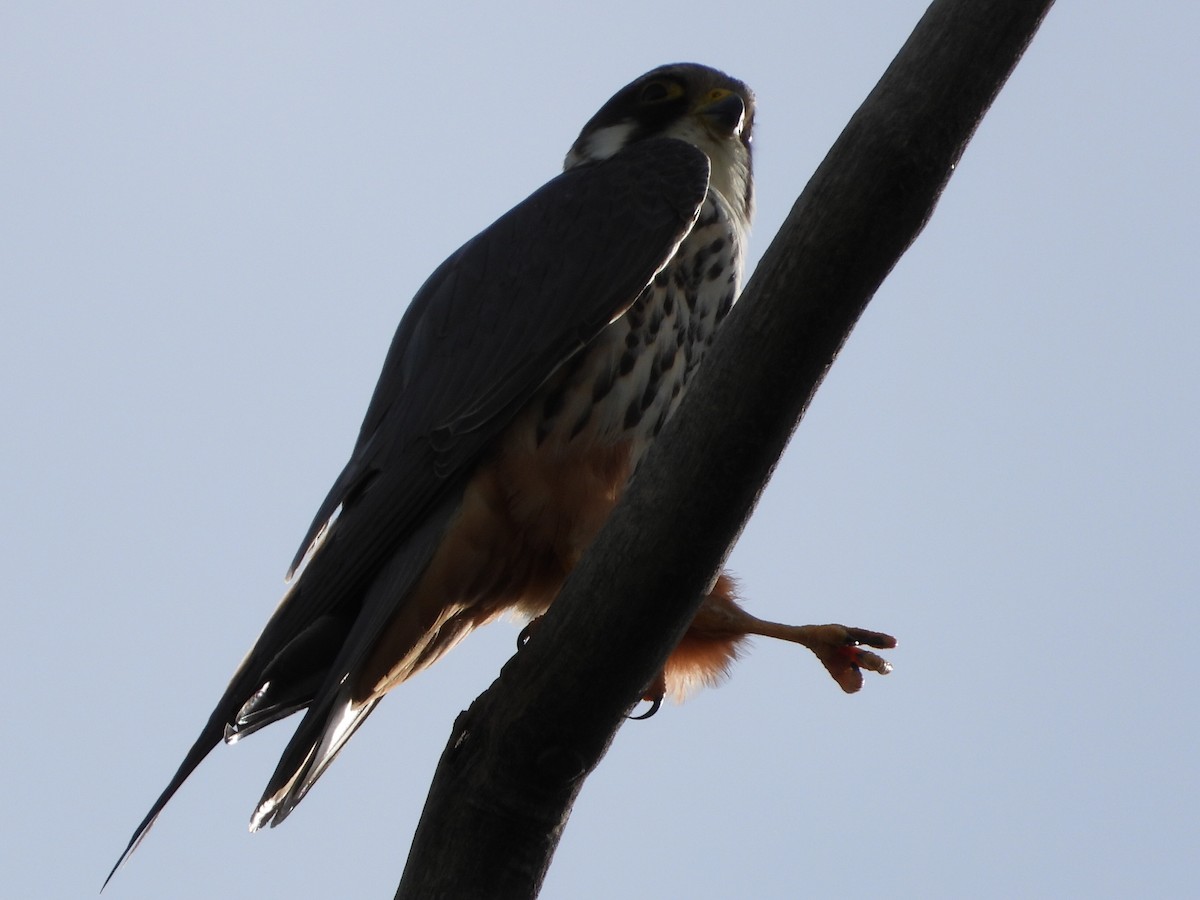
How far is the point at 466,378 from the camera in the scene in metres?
3.63

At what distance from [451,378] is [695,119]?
4.93 feet

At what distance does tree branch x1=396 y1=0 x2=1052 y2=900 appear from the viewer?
2.30 meters

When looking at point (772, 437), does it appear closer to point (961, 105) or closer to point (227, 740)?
point (961, 105)

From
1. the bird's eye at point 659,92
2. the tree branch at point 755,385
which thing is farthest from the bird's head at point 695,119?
the tree branch at point 755,385

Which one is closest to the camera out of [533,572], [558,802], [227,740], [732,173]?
[558,802]

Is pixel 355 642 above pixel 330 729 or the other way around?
above

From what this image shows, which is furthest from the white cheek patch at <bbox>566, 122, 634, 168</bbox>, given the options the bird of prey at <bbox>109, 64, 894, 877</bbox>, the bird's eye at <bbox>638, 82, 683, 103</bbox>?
the bird of prey at <bbox>109, 64, 894, 877</bbox>

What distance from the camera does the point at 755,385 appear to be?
2.30 meters

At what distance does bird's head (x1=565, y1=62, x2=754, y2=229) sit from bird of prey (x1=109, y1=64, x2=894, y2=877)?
455 millimetres

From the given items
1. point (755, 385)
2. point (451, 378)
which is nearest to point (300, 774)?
point (451, 378)

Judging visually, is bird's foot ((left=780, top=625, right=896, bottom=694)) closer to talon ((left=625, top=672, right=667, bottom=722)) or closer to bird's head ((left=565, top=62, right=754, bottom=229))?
talon ((left=625, top=672, right=667, bottom=722))

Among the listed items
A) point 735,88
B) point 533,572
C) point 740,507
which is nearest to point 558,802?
point 740,507

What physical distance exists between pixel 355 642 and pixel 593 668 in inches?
37.0

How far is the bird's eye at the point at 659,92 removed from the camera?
471 cm
